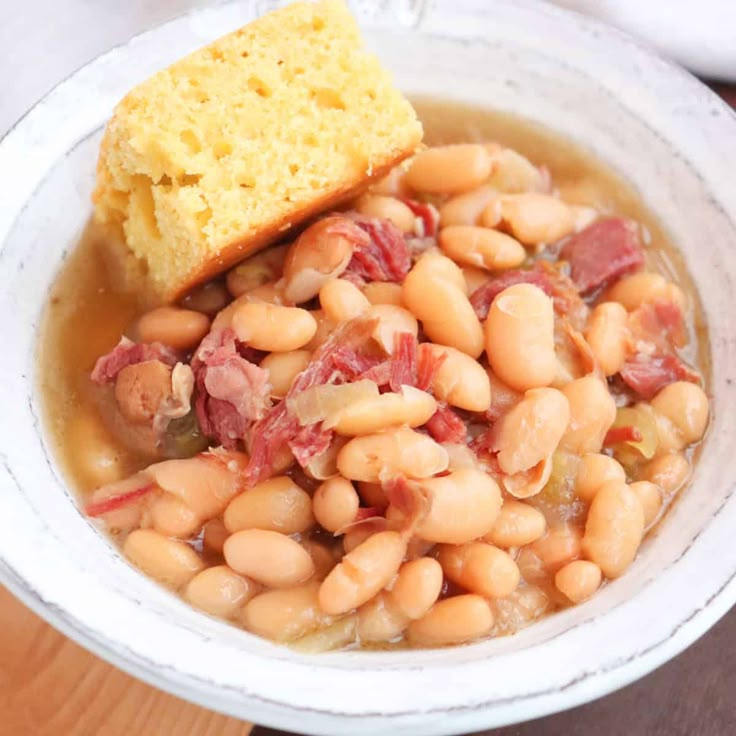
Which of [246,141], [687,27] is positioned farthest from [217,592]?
[687,27]

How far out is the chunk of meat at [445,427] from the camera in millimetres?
1311

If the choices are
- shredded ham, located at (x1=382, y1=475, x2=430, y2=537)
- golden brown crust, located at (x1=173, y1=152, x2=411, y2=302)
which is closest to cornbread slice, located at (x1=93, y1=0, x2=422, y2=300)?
golden brown crust, located at (x1=173, y1=152, x2=411, y2=302)

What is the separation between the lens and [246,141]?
1421 millimetres

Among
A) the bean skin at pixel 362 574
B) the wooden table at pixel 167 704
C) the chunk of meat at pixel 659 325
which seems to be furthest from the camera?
the chunk of meat at pixel 659 325

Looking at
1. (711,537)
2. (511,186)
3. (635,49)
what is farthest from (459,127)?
(711,537)

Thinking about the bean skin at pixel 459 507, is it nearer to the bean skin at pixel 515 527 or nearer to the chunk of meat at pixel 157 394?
the bean skin at pixel 515 527

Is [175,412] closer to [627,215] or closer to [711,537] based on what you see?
[711,537]

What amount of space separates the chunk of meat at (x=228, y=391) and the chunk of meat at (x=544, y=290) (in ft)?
1.20

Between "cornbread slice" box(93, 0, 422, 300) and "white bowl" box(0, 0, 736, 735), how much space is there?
7.7 inches

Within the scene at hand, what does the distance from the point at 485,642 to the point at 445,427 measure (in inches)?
11.5

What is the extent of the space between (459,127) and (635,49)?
0.35 meters

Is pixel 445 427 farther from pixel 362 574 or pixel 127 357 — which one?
pixel 127 357

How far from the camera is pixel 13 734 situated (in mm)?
1291

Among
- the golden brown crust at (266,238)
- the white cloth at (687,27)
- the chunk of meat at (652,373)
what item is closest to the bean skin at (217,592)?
the golden brown crust at (266,238)
